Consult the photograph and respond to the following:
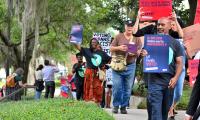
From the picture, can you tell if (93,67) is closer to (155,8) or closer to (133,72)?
(133,72)

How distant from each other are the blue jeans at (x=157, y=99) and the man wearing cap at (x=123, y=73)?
281 centimetres

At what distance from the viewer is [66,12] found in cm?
2673

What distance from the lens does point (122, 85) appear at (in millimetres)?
10922

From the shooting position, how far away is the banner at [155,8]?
930cm

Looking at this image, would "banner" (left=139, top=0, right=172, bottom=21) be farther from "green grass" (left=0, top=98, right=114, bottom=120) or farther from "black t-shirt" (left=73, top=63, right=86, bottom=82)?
"black t-shirt" (left=73, top=63, right=86, bottom=82)

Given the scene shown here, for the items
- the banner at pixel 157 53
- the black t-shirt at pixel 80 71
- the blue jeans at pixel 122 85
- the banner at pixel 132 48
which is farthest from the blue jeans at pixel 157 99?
the black t-shirt at pixel 80 71

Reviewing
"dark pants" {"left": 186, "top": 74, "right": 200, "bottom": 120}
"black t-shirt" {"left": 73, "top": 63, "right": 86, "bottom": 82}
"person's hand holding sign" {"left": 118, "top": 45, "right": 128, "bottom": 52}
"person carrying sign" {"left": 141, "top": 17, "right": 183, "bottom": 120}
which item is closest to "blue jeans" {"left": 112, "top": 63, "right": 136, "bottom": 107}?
"person's hand holding sign" {"left": 118, "top": 45, "right": 128, "bottom": 52}

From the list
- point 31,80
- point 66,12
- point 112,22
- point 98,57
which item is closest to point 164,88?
point 98,57

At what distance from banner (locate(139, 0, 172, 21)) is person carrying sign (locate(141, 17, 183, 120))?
1.32m

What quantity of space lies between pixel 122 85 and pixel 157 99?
312 cm

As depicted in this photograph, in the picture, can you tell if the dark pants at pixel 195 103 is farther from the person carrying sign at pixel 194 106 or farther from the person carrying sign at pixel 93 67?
the person carrying sign at pixel 93 67

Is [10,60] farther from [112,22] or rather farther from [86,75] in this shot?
[86,75]

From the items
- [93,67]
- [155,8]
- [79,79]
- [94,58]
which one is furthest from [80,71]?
[155,8]

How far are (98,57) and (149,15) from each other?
2544 millimetres
